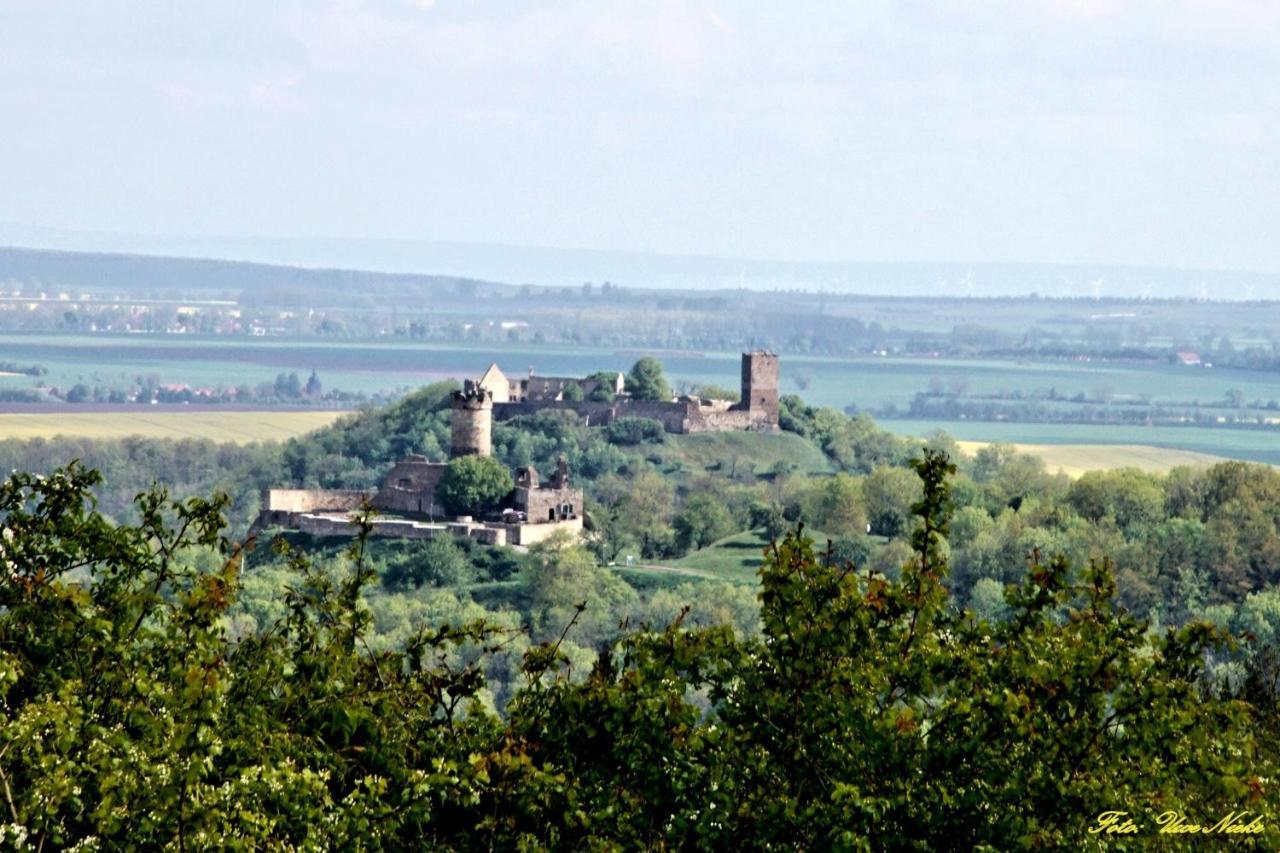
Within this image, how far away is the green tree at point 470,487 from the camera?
3300 inches

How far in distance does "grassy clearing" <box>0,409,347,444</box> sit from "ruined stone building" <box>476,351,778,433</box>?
42.7 metres

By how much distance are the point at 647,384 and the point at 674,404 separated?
2541 millimetres

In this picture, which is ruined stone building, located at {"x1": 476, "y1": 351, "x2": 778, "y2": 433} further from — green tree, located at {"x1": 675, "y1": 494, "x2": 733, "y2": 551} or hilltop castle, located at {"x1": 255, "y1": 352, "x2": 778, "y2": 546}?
green tree, located at {"x1": 675, "y1": 494, "x2": 733, "y2": 551}

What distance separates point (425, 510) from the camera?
276 ft

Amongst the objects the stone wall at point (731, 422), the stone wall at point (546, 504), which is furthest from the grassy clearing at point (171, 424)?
the stone wall at point (546, 504)

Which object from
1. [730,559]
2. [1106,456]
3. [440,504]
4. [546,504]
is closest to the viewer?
[546,504]

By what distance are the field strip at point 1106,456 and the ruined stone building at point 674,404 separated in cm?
2835

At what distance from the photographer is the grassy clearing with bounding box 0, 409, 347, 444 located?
16038cm

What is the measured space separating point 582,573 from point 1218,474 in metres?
25.2

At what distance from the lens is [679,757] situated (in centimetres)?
1806
